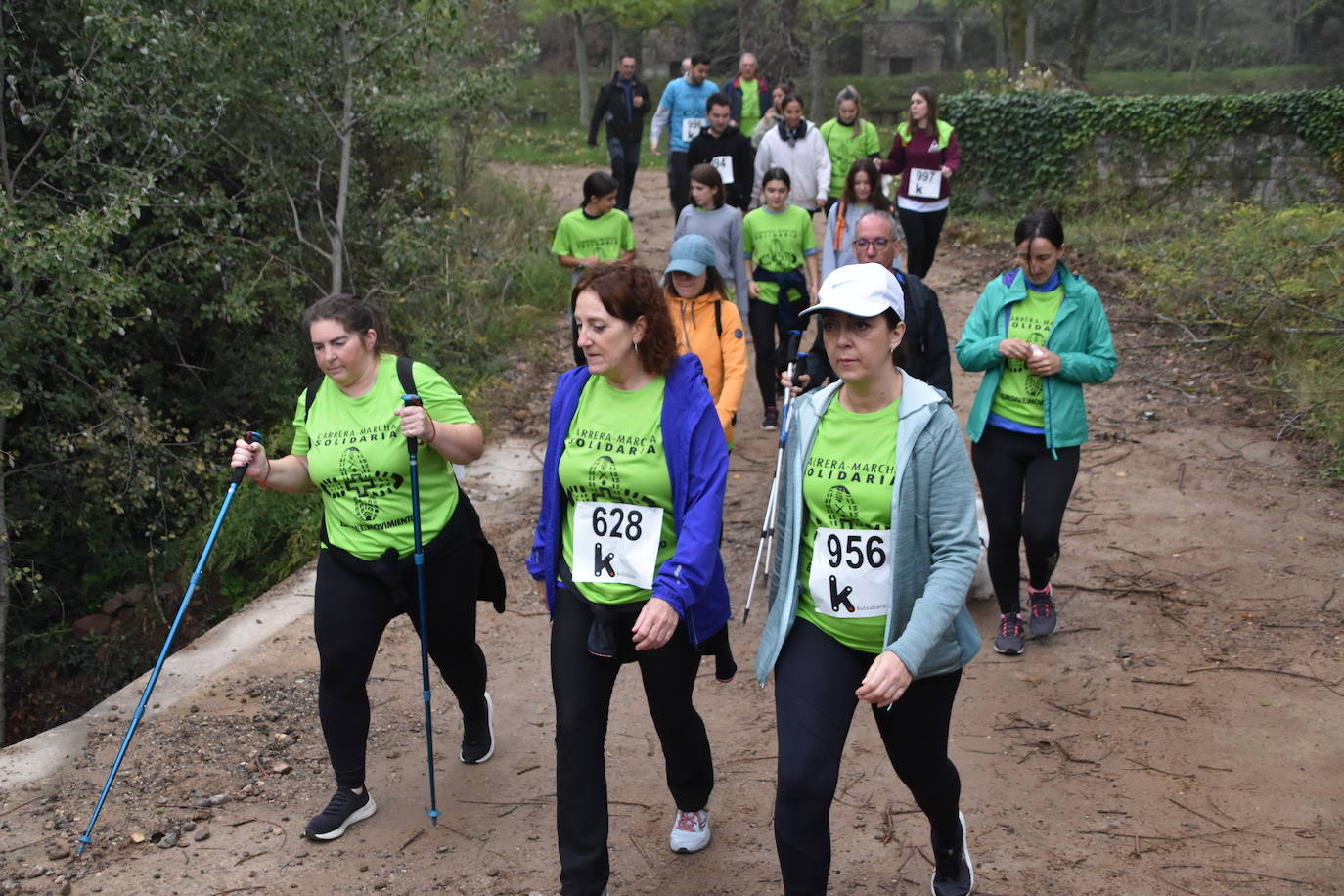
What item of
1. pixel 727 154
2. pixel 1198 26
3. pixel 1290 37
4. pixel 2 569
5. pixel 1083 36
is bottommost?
pixel 2 569

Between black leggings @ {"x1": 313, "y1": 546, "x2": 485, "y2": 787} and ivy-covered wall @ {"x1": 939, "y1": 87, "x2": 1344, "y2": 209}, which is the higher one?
ivy-covered wall @ {"x1": 939, "y1": 87, "x2": 1344, "y2": 209}

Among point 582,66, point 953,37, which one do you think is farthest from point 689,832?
point 953,37

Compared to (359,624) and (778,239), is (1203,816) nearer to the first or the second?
(359,624)

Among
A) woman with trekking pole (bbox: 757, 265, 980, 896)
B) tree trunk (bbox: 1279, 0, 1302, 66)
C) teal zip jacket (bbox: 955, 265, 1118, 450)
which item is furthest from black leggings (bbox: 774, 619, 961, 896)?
tree trunk (bbox: 1279, 0, 1302, 66)

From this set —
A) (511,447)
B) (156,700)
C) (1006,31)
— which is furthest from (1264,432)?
(1006,31)

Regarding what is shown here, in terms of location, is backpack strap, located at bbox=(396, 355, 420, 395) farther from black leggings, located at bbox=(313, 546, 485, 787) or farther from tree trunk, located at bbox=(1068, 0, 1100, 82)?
tree trunk, located at bbox=(1068, 0, 1100, 82)

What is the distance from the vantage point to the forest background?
7793mm

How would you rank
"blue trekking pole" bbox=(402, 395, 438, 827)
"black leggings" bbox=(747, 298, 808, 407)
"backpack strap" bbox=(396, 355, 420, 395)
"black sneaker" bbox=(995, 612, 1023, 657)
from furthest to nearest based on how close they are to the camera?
"black leggings" bbox=(747, 298, 808, 407) < "black sneaker" bbox=(995, 612, 1023, 657) < "backpack strap" bbox=(396, 355, 420, 395) < "blue trekking pole" bbox=(402, 395, 438, 827)

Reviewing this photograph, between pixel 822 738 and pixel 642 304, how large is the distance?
1.46 metres

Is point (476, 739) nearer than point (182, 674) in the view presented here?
Yes

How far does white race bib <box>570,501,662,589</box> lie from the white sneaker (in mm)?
1119

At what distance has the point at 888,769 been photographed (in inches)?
201

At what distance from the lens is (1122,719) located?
5.39 metres

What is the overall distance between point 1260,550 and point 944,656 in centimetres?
468
